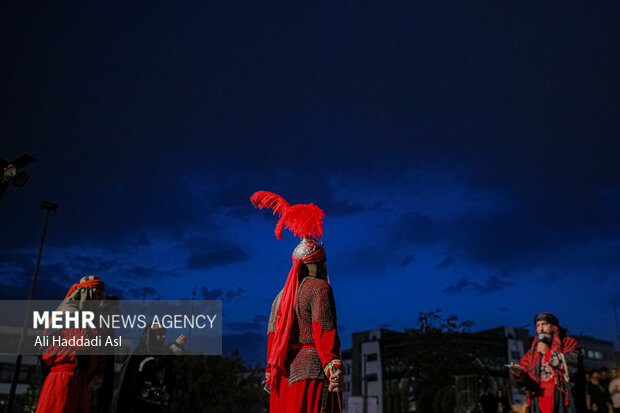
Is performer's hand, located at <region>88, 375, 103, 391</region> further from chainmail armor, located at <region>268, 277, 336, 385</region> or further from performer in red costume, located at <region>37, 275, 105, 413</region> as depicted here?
chainmail armor, located at <region>268, 277, 336, 385</region>

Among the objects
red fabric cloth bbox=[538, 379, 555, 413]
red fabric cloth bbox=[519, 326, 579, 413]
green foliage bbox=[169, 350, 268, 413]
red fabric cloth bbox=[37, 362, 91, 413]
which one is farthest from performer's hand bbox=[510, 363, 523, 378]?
green foliage bbox=[169, 350, 268, 413]

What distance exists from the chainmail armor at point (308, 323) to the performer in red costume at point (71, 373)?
7.74 ft

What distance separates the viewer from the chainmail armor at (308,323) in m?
3.89

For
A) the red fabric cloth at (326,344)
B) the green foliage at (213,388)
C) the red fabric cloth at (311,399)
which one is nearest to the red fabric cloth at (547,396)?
the red fabric cloth at (311,399)

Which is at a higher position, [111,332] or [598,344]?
[598,344]

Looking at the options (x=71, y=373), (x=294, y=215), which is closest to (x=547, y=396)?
(x=294, y=215)

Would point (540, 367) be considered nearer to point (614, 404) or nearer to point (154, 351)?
point (154, 351)

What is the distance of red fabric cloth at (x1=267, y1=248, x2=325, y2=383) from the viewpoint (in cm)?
402

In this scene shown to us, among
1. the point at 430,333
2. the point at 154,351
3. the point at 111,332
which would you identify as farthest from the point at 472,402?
the point at 111,332

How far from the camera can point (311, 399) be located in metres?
3.82

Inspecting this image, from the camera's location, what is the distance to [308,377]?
3.84 metres

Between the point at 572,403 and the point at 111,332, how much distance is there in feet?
16.7

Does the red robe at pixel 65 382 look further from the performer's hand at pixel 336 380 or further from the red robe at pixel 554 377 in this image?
the red robe at pixel 554 377

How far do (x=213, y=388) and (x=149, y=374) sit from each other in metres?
11.7
